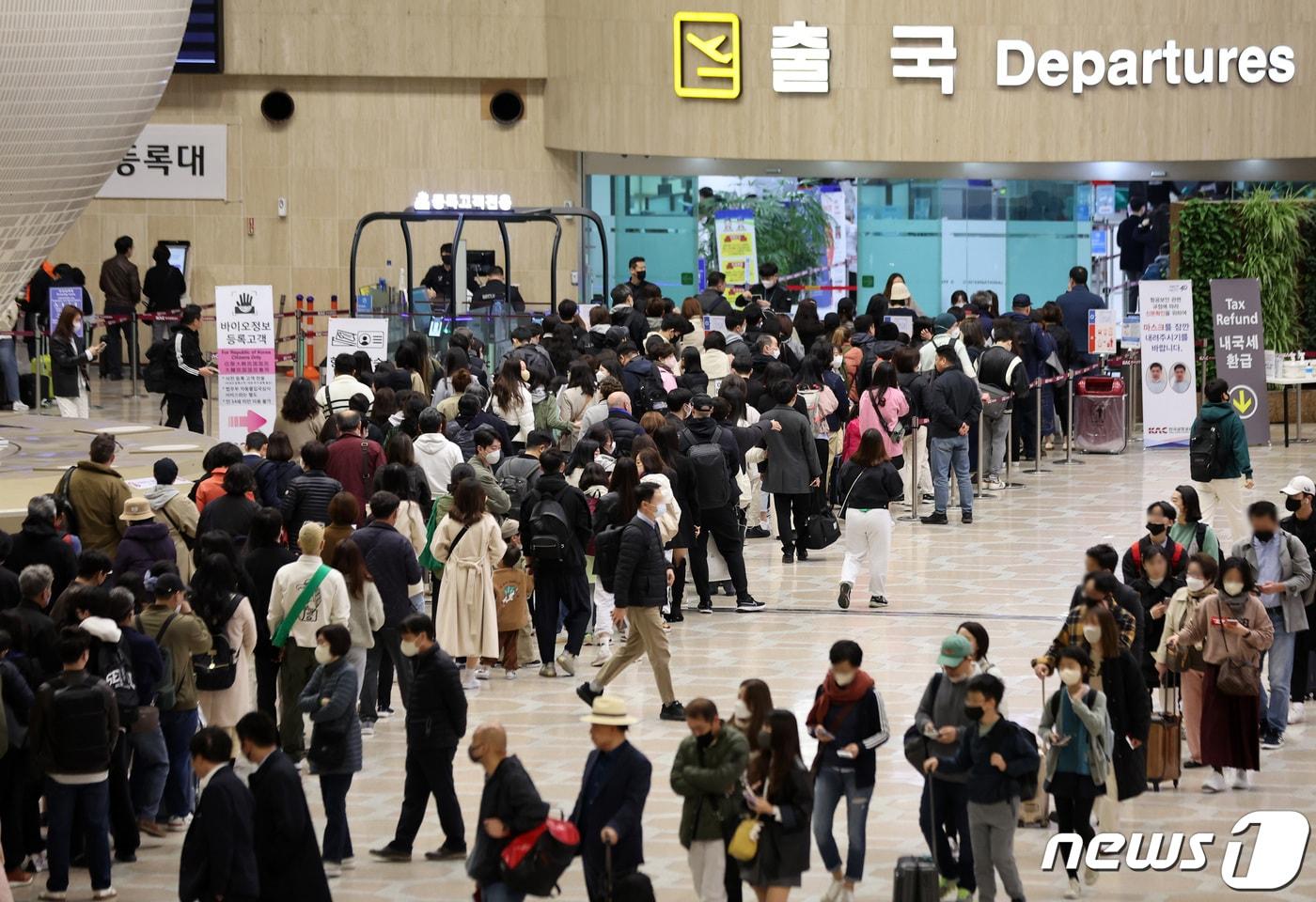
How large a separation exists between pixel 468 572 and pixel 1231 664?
15.1 feet

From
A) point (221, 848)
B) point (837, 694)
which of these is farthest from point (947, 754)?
point (221, 848)

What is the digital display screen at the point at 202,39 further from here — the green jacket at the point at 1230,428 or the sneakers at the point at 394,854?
the sneakers at the point at 394,854

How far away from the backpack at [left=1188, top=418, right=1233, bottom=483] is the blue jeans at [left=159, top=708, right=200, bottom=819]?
860cm

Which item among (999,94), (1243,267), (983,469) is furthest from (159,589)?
(999,94)

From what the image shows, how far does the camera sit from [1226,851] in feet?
33.2

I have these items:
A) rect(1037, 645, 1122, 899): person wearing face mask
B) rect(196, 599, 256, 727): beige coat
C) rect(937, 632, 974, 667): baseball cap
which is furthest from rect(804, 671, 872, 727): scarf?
rect(196, 599, 256, 727): beige coat

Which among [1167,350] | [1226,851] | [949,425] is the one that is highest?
[1167,350]

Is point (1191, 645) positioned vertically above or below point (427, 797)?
above

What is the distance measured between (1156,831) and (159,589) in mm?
5042

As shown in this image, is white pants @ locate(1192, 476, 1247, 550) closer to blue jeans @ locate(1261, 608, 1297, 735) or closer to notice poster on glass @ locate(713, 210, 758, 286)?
blue jeans @ locate(1261, 608, 1297, 735)

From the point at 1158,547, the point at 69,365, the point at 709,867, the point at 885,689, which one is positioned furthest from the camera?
the point at 69,365

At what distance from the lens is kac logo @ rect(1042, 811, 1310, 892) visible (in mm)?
9703

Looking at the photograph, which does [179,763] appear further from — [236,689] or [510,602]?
[510,602]

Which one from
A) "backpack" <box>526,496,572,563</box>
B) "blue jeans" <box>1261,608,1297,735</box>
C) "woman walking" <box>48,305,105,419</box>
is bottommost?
"blue jeans" <box>1261,608,1297,735</box>
